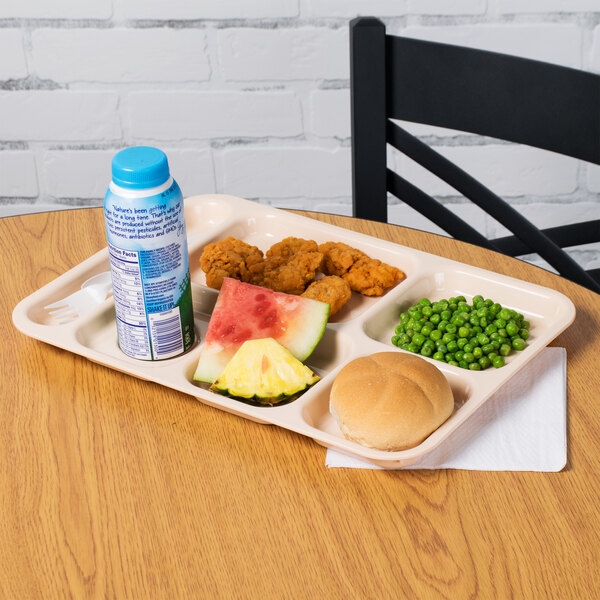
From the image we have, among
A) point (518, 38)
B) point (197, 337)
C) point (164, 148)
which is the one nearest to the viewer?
point (197, 337)

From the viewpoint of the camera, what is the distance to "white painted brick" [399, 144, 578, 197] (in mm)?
2318

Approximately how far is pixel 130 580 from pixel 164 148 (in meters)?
1.67

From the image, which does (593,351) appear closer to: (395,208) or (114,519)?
(114,519)

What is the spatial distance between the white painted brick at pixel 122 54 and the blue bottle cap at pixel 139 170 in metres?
1.29

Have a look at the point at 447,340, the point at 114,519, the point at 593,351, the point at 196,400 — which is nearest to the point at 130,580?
the point at 114,519

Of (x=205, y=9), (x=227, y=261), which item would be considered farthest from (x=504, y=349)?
(x=205, y=9)

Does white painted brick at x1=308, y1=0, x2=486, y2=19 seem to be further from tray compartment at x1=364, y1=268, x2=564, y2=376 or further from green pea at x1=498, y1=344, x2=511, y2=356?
green pea at x1=498, y1=344, x2=511, y2=356

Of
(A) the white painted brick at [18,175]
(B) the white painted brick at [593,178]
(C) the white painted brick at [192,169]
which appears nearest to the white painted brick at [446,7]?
(B) the white painted brick at [593,178]

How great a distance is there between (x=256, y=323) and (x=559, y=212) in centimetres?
149

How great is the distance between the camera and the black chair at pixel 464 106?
1.41 meters

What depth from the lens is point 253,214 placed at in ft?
4.78

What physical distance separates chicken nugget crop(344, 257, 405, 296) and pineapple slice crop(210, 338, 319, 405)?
0.80 ft

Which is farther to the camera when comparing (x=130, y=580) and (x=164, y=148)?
(x=164, y=148)

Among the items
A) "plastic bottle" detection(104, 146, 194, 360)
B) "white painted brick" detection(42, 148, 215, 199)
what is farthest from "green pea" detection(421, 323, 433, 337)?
"white painted brick" detection(42, 148, 215, 199)
